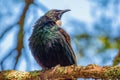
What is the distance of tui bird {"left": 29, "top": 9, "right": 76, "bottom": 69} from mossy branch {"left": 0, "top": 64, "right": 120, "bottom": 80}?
98 centimetres

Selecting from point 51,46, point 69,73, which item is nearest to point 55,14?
point 51,46

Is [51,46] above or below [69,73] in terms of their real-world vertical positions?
above

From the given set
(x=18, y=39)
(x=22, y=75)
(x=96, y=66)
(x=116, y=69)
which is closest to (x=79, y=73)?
(x=96, y=66)

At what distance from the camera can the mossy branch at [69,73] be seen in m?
3.50

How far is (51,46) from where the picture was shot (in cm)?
507

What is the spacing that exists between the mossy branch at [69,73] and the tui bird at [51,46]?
977 millimetres

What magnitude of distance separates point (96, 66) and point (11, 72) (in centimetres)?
105

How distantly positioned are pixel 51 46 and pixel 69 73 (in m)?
1.33

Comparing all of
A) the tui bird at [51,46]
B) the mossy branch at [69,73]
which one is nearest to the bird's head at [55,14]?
the tui bird at [51,46]

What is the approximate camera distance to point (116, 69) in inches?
136

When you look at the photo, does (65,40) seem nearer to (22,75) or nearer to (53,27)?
(53,27)

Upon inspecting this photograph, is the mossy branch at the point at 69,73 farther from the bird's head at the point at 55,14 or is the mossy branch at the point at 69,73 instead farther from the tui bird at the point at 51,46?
the bird's head at the point at 55,14

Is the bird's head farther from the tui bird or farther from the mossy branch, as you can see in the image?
the mossy branch

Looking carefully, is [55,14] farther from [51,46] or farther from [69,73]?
[69,73]
